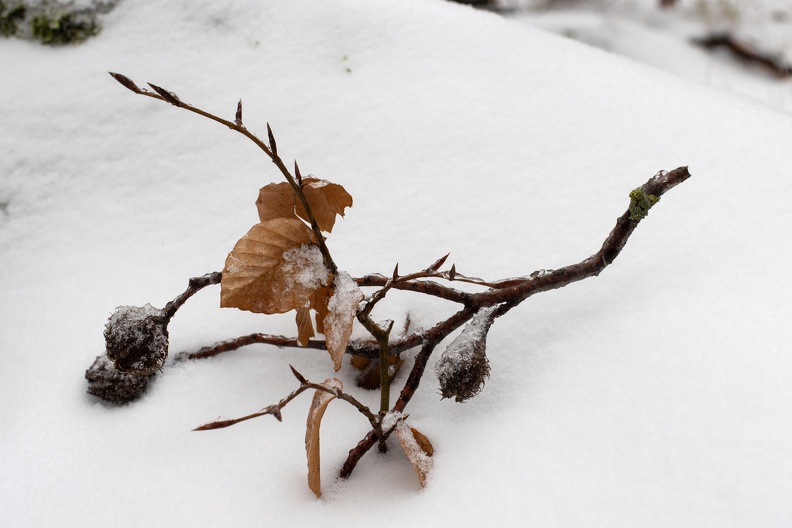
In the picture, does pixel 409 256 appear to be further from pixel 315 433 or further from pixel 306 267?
pixel 315 433

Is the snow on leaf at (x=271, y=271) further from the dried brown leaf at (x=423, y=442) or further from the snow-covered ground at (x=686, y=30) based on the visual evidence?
the snow-covered ground at (x=686, y=30)

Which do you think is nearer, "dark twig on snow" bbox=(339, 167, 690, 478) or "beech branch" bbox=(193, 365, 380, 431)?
"beech branch" bbox=(193, 365, 380, 431)

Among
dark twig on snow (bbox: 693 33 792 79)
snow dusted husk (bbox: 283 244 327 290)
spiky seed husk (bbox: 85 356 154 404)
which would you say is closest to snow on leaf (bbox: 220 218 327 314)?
snow dusted husk (bbox: 283 244 327 290)

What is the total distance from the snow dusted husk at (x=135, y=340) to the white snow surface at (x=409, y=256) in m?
0.10

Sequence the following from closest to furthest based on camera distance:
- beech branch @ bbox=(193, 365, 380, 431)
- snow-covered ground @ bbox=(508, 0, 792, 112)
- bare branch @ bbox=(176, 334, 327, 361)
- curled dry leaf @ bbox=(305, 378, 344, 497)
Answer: beech branch @ bbox=(193, 365, 380, 431) → curled dry leaf @ bbox=(305, 378, 344, 497) → bare branch @ bbox=(176, 334, 327, 361) → snow-covered ground @ bbox=(508, 0, 792, 112)

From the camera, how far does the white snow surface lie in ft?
2.15

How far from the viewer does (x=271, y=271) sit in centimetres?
70

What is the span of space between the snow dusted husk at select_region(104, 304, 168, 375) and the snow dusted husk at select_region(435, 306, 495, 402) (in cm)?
31

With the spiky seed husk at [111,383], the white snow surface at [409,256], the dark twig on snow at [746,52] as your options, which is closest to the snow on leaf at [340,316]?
the white snow surface at [409,256]

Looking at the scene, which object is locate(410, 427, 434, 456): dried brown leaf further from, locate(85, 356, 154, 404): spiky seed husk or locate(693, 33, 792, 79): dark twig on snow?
locate(693, 33, 792, 79): dark twig on snow

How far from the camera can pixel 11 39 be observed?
1.17 m

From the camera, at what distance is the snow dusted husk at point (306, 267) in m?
0.70

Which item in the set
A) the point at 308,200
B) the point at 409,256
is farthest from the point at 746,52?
the point at 308,200

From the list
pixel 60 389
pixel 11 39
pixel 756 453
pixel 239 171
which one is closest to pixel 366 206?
→ pixel 239 171
